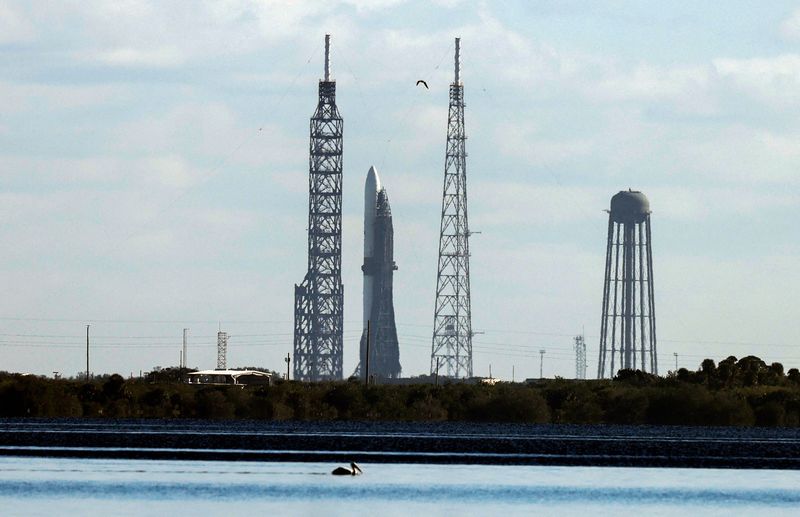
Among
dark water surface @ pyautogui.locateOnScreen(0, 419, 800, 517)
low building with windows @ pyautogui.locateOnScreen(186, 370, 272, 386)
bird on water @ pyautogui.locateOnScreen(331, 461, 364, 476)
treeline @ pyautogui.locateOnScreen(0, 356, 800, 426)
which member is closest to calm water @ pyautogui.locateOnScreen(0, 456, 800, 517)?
Result: dark water surface @ pyautogui.locateOnScreen(0, 419, 800, 517)

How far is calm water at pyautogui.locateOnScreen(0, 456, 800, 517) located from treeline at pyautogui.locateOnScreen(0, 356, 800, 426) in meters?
58.0

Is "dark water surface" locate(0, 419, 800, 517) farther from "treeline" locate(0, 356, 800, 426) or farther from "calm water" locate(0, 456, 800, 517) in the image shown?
→ "treeline" locate(0, 356, 800, 426)

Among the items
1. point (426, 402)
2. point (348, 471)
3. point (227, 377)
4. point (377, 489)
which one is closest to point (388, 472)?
point (348, 471)

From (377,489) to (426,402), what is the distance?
81581 mm

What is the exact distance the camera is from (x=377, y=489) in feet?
219

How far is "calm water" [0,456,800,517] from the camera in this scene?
58594 millimetres

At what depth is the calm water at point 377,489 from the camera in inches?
2307

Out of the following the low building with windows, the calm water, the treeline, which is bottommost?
the calm water

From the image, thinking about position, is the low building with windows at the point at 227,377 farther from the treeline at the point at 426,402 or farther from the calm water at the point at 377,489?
the calm water at the point at 377,489

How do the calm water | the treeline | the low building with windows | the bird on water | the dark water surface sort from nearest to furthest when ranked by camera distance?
the calm water, the dark water surface, the bird on water, the treeline, the low building with windows

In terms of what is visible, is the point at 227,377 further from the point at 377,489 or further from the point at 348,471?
the point at 377,489

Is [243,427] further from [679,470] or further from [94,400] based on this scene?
[679,470]

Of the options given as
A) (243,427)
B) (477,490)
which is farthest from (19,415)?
(477,490)

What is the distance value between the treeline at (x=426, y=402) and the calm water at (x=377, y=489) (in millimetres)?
57982
